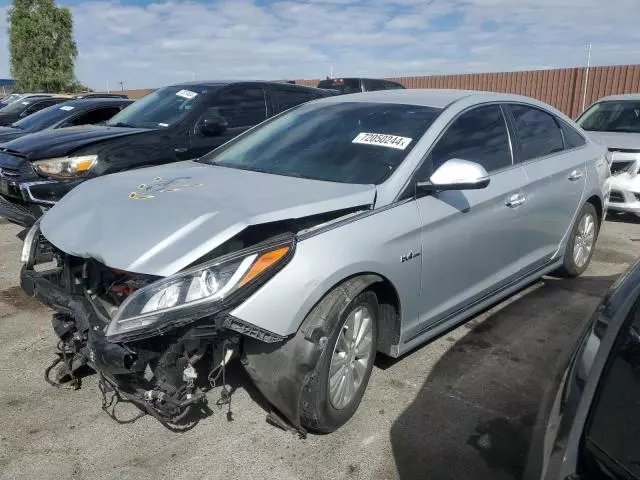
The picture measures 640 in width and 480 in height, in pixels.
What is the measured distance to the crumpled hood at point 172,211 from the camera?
7.97 ft

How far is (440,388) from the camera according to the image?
3.28 metres

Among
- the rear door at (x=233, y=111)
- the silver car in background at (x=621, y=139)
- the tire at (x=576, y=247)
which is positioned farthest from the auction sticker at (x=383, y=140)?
the silver car in background at (x=621, y=139)

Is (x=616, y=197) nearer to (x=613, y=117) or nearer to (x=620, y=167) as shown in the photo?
(x=620, y=167)

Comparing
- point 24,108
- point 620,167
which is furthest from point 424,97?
point 24,108

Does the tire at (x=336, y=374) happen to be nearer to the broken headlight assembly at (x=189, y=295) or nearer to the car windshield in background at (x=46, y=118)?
the broken headlight assembly at (x=189, y=295)

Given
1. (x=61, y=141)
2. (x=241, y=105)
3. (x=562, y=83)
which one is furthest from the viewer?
(x=562, y=83)

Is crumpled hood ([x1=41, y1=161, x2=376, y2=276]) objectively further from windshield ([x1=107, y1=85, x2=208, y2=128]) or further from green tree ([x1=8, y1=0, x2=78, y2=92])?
green tree ([x1=8, y1=0, x2=78, y2=92])

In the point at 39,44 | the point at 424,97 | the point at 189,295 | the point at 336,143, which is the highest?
the point at 39,44

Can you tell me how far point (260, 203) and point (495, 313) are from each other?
2.46 meters

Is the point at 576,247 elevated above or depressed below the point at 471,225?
below

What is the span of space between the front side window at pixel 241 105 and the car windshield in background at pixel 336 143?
2.27 m

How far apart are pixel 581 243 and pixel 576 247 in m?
0.12

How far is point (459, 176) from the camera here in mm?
3008

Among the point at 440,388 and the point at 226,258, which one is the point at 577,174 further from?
the point at 226,258
